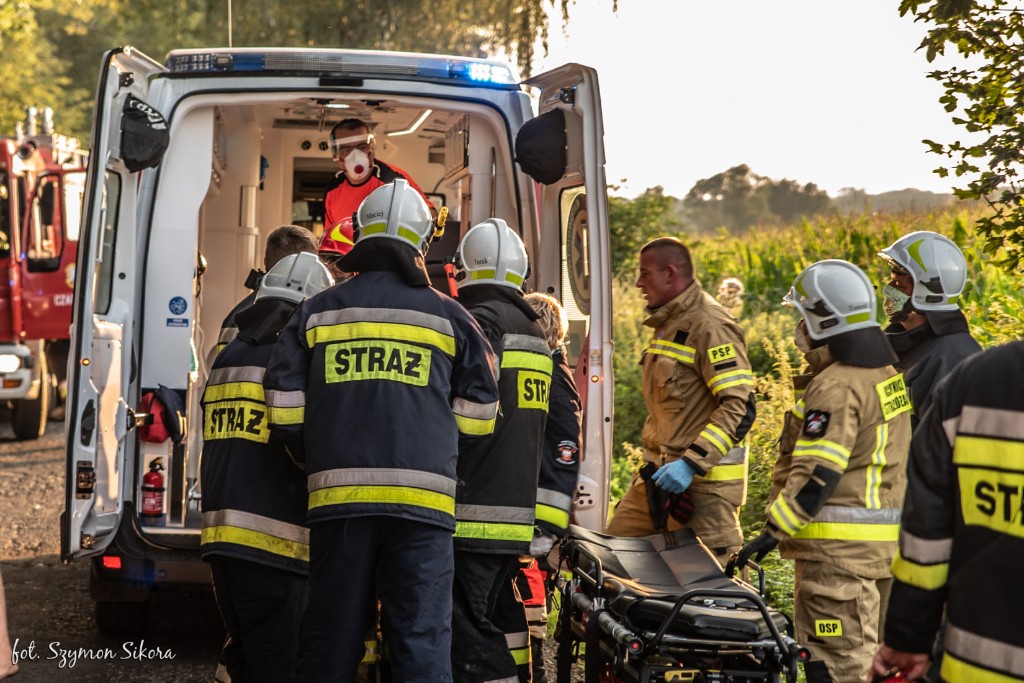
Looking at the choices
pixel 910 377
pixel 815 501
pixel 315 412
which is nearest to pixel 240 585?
pixel 315 412

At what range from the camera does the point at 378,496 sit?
379 cm

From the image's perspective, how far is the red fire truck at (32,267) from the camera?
12273 millimetres

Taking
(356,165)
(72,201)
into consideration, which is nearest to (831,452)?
(356,165)

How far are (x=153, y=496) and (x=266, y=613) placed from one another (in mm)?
1181

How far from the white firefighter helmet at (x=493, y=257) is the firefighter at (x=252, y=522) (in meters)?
0.75

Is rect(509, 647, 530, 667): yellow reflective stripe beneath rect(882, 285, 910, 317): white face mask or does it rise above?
beneath

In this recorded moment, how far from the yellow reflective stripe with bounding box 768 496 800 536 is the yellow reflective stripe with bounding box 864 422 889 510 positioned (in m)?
0.30

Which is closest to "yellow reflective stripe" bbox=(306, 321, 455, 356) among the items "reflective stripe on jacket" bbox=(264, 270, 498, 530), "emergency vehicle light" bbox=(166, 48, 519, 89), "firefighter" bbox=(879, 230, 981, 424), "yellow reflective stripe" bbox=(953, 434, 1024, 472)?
"reflective stripe on jacket" bbox=(264, 270, 498, 530)

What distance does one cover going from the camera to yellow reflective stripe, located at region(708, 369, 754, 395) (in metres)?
5.04

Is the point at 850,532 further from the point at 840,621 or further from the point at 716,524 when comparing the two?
the point at 716,524

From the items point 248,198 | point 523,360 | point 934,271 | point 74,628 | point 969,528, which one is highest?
point 248,198

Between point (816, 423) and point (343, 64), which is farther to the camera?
point (343, 64)

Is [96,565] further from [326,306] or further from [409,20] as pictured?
[409,20]

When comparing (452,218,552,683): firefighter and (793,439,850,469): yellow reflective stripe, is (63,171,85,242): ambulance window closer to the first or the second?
(452,218,552,683): firefighter
